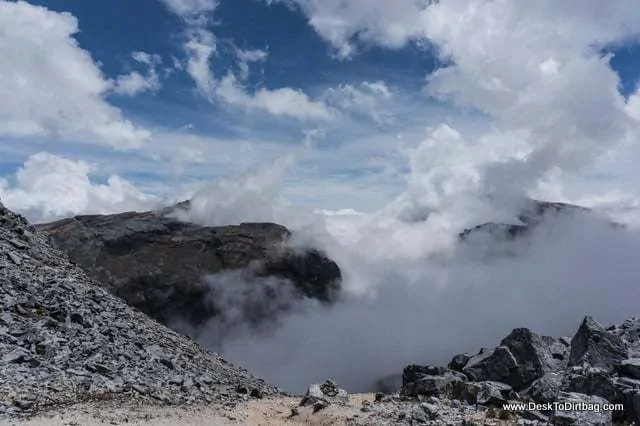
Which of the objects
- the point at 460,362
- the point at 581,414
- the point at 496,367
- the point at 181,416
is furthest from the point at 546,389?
the point at 181,416

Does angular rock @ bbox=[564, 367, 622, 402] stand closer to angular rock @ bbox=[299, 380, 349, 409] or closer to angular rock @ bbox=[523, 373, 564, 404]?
angular rock @ bbox=[523, 373, 564, 404]

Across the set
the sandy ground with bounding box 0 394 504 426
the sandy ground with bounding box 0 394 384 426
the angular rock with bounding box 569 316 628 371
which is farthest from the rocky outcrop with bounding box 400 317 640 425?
the sandy ground with bounding box 0 394 384 426

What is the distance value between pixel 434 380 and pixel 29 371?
2333cm

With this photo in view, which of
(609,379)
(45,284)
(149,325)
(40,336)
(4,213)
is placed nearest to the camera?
(609,379)

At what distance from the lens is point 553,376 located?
3056 centimetres

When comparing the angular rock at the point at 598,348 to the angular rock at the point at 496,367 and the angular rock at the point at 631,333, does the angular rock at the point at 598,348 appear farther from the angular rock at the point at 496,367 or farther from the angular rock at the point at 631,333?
the angular rock at the point at 496,367

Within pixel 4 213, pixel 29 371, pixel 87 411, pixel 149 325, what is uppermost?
pixel 4 213

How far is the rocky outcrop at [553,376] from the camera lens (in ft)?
77.5

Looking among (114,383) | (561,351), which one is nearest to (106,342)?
(114,383)

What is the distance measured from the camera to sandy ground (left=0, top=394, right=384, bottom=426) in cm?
2317

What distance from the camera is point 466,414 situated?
2412cm

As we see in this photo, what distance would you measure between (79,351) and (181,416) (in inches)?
424

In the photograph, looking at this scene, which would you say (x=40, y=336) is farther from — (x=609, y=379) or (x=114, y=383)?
(x=609, y=379)

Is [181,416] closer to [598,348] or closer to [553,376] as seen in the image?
[553,376]
